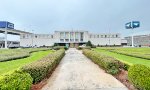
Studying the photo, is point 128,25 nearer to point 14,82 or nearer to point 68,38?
point 68,38

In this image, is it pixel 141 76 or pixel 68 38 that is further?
pixel 68 38

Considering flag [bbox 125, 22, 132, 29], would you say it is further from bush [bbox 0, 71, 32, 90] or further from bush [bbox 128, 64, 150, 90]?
bush [bbox 0, 71, 32, 90]

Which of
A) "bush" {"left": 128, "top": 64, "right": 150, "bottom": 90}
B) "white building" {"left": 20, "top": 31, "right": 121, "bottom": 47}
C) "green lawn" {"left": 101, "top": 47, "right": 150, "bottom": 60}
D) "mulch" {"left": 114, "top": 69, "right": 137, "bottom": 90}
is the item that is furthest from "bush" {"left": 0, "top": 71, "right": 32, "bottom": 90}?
"white building" {"left": 20, "top": 31, "right": 121, "bottom": 47}

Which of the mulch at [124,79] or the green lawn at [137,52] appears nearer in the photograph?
the mulch at [124,79]

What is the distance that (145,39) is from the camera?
140m

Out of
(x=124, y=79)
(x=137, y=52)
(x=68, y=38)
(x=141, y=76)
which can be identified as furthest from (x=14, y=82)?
(x=68, y=38)

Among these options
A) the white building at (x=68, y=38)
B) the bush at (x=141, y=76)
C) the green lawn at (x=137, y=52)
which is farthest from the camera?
the white building at (x=68, y=38)

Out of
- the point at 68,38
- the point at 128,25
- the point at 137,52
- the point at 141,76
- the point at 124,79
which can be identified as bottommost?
the point at 124,79

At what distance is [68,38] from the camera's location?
104938 millimetres

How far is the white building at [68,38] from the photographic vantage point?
10481 cm

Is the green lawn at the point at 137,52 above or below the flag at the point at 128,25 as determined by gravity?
below

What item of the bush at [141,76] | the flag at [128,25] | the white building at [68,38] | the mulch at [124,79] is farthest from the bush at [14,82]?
the white building at [68,38]

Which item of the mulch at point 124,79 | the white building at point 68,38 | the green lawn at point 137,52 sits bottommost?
the mulch at point 124,79

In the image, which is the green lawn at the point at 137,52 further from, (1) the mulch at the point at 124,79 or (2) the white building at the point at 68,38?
(2) the white building at the point at 68,38
